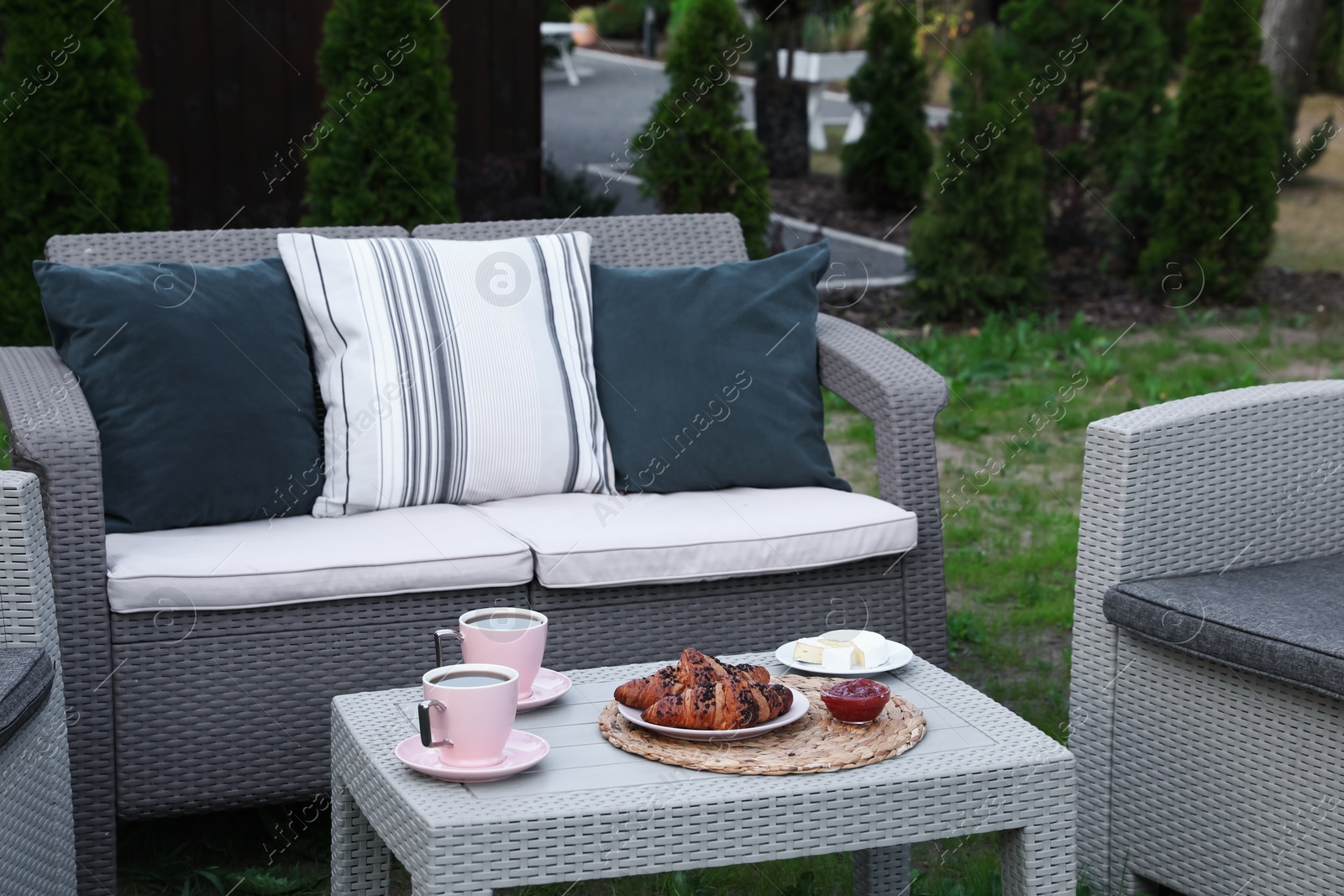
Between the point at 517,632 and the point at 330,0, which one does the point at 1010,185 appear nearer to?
the point at 330,0

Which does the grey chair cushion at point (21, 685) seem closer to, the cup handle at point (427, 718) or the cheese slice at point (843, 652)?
the cup handle at point (427, 718)

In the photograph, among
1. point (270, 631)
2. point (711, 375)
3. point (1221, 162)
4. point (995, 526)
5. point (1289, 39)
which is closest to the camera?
point (270, 631)

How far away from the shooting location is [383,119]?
193 inches

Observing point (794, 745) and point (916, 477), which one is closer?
point (794, 745)

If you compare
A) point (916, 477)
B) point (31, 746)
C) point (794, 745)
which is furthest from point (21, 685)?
point (916, 477)

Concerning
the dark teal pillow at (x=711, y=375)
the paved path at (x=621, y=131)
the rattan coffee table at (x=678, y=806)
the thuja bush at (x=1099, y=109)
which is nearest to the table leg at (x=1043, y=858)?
the rattan coffee table at (x=678, y=806)

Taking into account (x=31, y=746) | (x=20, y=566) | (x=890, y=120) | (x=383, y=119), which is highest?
(x=890, y=120)

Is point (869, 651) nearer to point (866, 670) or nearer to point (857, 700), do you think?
point (866, 670)

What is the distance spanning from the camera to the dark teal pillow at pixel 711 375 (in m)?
2.58

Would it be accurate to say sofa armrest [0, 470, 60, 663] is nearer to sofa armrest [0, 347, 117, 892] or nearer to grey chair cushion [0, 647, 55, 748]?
grey chair cushion [0, 647, 55, 748]

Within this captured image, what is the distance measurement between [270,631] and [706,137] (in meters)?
3.96

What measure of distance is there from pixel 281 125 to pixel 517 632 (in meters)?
4.88

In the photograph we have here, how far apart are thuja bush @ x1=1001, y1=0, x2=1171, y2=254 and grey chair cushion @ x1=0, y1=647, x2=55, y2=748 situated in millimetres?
6038

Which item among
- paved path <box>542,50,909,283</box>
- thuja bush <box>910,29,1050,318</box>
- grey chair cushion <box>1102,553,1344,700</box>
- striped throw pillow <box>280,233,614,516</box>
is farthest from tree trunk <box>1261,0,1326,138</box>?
grey chair cushion <box>1102,553,1344,700</box>
